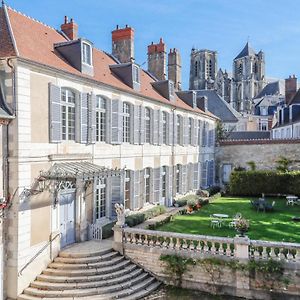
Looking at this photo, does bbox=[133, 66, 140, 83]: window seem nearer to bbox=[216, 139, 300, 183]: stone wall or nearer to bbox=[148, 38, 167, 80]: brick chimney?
bbox=[148, 38, 167, 80]: brick chimney

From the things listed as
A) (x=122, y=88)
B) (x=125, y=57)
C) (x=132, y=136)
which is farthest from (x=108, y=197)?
(x=125, y=57)

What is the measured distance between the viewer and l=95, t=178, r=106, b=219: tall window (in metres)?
14.7

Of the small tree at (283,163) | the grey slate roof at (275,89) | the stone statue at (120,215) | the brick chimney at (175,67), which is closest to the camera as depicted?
the stone statue at (120,215)

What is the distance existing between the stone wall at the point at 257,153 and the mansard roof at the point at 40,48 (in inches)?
603

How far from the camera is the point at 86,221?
45.8 ft

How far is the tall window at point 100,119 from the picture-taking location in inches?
575

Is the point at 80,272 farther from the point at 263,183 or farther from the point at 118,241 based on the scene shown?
the point at 263,183

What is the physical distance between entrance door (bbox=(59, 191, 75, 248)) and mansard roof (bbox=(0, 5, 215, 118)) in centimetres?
452

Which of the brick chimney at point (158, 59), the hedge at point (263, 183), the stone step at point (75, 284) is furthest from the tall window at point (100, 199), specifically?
the hedge at point (263, 183)

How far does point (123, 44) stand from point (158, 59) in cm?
457

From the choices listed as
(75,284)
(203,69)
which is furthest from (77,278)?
(203,69)

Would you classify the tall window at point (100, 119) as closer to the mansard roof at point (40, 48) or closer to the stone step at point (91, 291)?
the mansard roof at point (40, 48)

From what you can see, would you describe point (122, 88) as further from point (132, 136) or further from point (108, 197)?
point (108, 197)

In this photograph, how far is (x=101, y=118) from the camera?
48.9 feet
